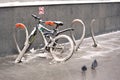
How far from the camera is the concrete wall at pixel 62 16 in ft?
30.4

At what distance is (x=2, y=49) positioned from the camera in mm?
9188

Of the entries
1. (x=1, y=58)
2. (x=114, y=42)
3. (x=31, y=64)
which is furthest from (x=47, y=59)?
(x=114, y=42)

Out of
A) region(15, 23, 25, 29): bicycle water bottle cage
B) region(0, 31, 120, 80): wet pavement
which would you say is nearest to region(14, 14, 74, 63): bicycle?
region(15, 23, 25, 29): bicycle water bottle cage

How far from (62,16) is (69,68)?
3782 mm

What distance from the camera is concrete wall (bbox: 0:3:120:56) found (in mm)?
9266

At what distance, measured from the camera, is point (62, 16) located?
11.6 meters

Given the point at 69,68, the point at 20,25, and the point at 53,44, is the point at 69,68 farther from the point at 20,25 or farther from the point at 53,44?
the point at 20,25

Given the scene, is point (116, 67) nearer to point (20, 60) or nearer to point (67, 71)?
point (67, 71)

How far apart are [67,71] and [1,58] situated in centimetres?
218

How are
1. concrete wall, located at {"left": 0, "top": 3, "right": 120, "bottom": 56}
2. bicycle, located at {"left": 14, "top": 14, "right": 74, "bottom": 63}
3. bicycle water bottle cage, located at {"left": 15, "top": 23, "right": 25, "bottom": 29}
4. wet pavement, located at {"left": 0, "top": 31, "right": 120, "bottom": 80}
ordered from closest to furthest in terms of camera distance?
1. wet pavement, located at {"left": 0, "top": 31, "right": 120, "bottom": 80}
2. bicycle, located at {"left": 14, "top": 14, "right": 74, "bottom": 63}
3. bicycle water bottle cage, located at {"left": 15, "top": 23, "right": 25, "bottom": 29}
4. concrete wall, located at {"left": 0, "top": 3, "right": 120, "bottom": 56}

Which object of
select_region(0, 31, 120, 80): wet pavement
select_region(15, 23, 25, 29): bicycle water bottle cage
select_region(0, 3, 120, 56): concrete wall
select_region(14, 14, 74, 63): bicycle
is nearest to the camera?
select_region(0, 31, 120, 80): wet pavement

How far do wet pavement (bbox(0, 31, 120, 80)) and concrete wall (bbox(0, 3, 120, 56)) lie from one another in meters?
0.61

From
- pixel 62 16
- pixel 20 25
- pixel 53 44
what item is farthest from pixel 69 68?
pixel 62 16

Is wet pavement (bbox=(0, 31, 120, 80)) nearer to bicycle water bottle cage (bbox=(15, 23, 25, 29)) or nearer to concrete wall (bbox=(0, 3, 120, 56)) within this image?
concrete wall (bbox=(0, 3, 120, 56))
